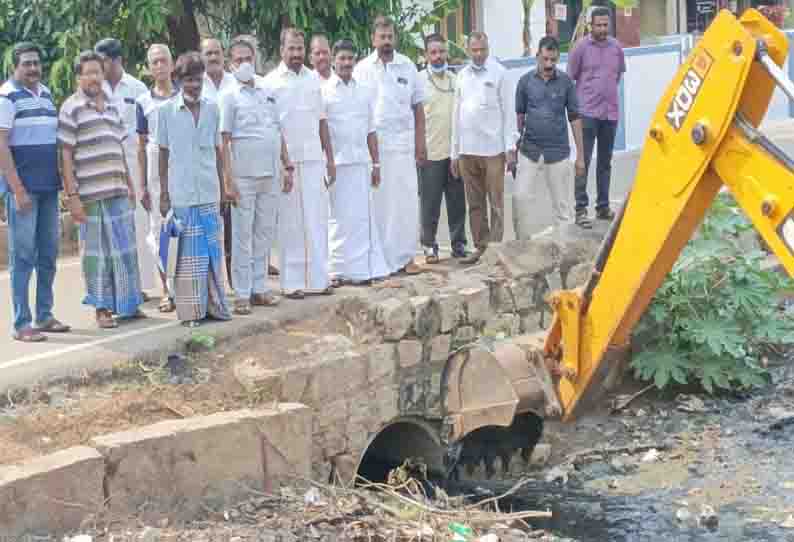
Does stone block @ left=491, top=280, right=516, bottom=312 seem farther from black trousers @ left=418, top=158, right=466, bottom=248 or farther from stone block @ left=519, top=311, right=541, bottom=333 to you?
black trousers @ left=418, top=158, right=466, bottom=248

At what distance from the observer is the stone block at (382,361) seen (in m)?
7.88

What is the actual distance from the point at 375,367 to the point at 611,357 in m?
2.11

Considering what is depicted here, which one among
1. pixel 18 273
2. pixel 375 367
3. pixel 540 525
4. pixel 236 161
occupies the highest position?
pixel 236 161

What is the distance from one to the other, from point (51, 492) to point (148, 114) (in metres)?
3.42

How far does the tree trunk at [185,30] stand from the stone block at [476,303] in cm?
493

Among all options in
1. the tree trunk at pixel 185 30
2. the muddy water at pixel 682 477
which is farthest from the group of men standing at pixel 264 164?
the tree trunk at pixel 185 30

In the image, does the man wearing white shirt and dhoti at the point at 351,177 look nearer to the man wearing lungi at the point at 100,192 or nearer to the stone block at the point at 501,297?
the stone block at the point at 501,297

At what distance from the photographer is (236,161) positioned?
852cm

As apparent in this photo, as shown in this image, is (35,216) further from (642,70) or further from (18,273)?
(642,70)

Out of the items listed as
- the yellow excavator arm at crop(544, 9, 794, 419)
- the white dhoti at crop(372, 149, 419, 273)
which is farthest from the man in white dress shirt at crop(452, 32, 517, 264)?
the yellow excavator arm at crop(544, 9, 794, 419)

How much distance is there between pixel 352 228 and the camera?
30.9 ft

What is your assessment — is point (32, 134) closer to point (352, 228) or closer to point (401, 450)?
point (352, 228)

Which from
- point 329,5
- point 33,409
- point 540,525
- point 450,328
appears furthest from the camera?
point 329,5

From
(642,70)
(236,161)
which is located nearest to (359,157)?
(236,161)
